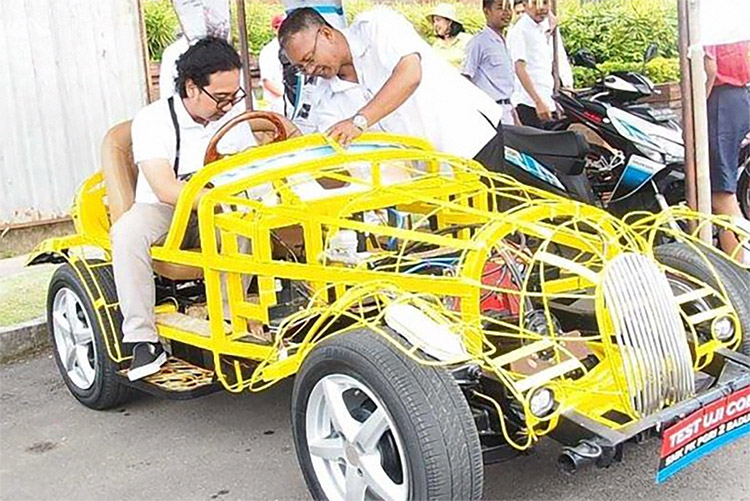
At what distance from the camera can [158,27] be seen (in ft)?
40.0

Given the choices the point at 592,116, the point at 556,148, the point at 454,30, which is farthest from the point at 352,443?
the point at 454,30

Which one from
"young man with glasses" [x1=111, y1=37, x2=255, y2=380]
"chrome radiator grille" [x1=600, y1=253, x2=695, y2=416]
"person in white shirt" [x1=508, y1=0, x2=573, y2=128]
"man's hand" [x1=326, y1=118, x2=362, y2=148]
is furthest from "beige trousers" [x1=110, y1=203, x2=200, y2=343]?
"person in white shirt" [x1=508, y1=0, x2=573, y2=128]

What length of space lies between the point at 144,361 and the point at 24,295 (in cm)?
263

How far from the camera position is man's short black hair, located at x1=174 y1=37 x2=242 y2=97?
4.52 m

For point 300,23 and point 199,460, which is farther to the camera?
point 300,23

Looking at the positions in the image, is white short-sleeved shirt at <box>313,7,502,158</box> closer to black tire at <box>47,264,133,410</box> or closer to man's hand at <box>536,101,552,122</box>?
black tire at <box>47,264,133,410</box>

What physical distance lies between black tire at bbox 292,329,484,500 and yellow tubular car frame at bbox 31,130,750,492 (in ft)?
0.21

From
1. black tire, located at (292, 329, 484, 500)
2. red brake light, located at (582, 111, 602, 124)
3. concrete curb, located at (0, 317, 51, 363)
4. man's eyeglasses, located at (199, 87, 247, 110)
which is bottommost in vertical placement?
concrete curb, located at (0, 317, 51, 363)

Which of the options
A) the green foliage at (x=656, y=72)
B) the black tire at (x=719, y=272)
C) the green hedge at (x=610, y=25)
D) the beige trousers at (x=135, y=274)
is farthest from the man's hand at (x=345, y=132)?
the green hedge at (x=610, y=25)

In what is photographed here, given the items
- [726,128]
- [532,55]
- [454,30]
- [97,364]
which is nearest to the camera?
[97,364]

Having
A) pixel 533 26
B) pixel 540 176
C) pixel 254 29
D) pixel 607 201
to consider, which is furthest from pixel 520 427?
pixel 254 29

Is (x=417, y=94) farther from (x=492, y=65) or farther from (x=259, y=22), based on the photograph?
(x=259, y=22)

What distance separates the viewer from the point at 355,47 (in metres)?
4.95

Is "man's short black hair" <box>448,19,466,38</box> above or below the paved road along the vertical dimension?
above
